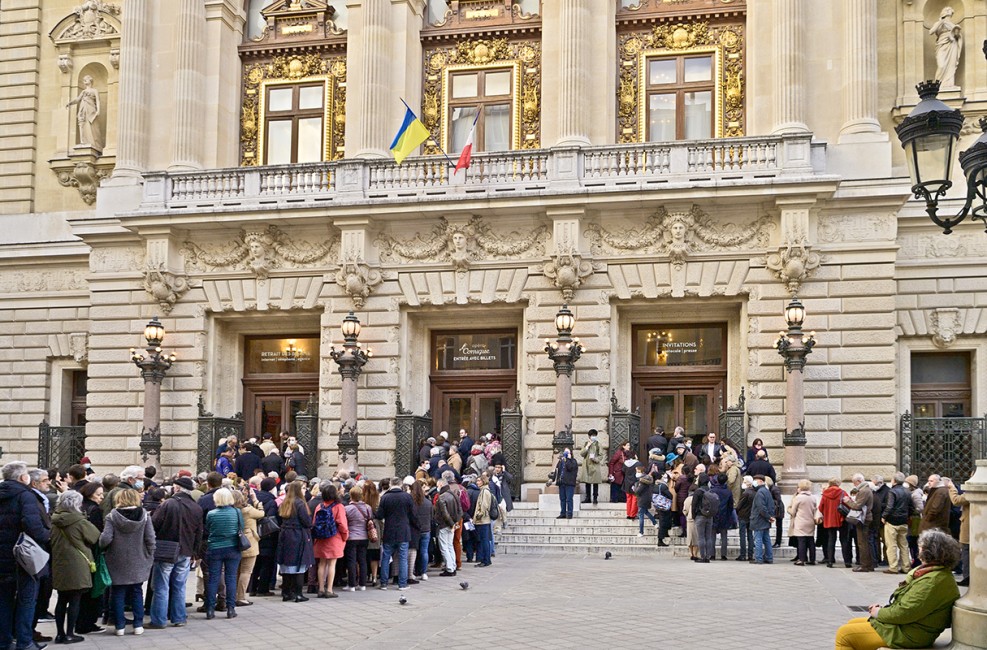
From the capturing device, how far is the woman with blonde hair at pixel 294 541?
54.7 feet

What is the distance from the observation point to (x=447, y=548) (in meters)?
19.8

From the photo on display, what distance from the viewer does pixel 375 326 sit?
30.0 meters

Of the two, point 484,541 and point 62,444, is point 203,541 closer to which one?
point 484,541

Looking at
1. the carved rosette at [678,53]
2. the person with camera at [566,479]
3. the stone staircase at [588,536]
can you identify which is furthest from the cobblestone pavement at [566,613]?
→ the carved rosette at [678,53]

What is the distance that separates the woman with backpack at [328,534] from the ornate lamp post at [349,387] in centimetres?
1105

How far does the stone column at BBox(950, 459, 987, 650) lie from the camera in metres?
9.02

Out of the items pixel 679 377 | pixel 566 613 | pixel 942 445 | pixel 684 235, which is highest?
pixel 684 235

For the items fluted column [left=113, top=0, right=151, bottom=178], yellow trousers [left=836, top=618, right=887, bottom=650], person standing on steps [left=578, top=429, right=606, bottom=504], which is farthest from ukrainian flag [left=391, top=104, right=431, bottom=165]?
yellow trousers [left=836, top=618, right=887, bottom=650]

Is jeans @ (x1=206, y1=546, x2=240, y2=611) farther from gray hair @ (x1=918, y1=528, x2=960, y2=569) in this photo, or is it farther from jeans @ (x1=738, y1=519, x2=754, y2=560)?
jeans @ (x1=738, y1=519, x2=754, y2=560)

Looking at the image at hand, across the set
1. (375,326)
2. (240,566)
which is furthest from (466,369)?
(240,566)

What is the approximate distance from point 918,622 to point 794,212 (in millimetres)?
19076

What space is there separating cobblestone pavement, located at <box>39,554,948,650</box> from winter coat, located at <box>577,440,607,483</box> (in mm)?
5321

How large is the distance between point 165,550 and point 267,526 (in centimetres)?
253

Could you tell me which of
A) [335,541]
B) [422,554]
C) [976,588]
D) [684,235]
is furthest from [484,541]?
[976,588]
